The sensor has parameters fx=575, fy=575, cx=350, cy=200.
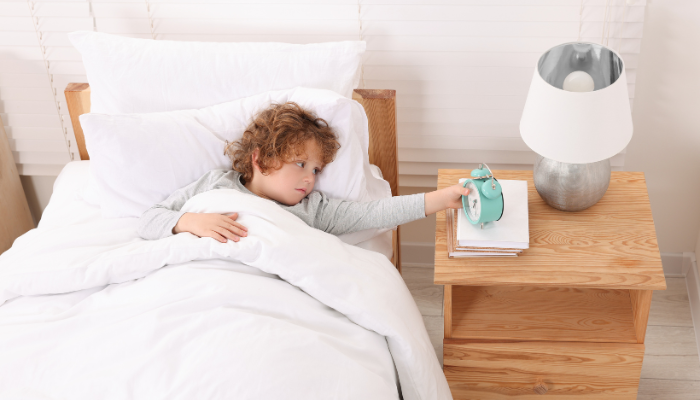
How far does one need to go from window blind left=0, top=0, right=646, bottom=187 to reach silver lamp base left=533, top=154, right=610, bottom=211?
344mm

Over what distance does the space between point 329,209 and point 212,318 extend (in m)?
0.41

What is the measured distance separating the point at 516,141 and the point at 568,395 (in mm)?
664

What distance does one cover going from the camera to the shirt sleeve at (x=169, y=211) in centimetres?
117

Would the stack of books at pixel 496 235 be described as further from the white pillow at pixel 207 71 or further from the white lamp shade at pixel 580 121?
the white pillow at pixel 207 71

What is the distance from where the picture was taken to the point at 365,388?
0.93m

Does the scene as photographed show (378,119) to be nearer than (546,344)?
No

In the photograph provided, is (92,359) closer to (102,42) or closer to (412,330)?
(412,330)

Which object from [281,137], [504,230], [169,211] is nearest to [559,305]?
[504,230]

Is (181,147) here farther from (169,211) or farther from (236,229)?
(236,229)

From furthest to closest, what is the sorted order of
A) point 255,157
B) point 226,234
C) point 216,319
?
1. point 255,157
2. point 226,234
3. point 216,319

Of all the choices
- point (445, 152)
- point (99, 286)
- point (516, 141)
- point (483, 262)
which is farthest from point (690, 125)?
point (99, 286)

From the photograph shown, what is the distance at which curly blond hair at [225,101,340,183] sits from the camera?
122cm

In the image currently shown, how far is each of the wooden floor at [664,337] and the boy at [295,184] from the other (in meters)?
0.56

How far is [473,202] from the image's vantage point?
1.16m
